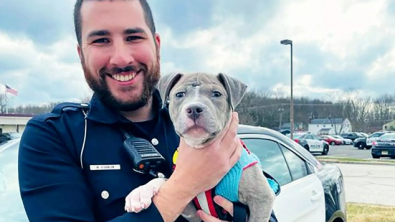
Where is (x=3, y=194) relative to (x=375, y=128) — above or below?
above

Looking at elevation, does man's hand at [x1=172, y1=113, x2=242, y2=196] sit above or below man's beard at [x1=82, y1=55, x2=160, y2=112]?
below

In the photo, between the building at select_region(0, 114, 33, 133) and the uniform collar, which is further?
the building at select_region(0, 114, 33, 133)

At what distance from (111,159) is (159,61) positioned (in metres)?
0.69

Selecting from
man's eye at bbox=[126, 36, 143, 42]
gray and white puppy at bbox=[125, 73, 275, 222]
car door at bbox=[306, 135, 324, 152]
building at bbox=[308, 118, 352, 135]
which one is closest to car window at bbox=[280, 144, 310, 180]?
gray and white puppy at bbox=[125, 73, 275, 222]

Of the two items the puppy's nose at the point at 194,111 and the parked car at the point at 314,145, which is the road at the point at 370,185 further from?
the parked car at the point at 314,145

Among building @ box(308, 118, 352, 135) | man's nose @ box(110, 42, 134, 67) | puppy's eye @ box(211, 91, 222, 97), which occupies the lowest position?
building @ box(308, 118, 352, 135)

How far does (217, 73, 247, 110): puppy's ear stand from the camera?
1874 mm

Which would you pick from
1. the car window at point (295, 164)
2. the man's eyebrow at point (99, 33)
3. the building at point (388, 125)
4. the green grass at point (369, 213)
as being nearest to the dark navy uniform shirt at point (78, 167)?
the man's eyebrow at point (99, 33)

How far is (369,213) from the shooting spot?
6.70 m

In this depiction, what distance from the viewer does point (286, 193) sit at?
3.21 meters

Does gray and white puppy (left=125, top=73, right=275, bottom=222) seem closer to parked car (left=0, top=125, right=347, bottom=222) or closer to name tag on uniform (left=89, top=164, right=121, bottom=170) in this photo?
name tag on uniform (left=89, top=164, right=121, bottom=170)

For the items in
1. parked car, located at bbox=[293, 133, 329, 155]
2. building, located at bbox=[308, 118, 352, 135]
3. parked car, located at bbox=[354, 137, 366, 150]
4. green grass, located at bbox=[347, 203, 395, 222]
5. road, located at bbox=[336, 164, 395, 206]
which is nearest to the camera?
green grass, located at bbox=[347, 203, 395, 222]

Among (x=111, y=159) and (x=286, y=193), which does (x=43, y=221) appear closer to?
(x=111, y=159)

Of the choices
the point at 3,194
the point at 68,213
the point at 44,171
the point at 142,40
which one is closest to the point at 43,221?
the point at 68,213
